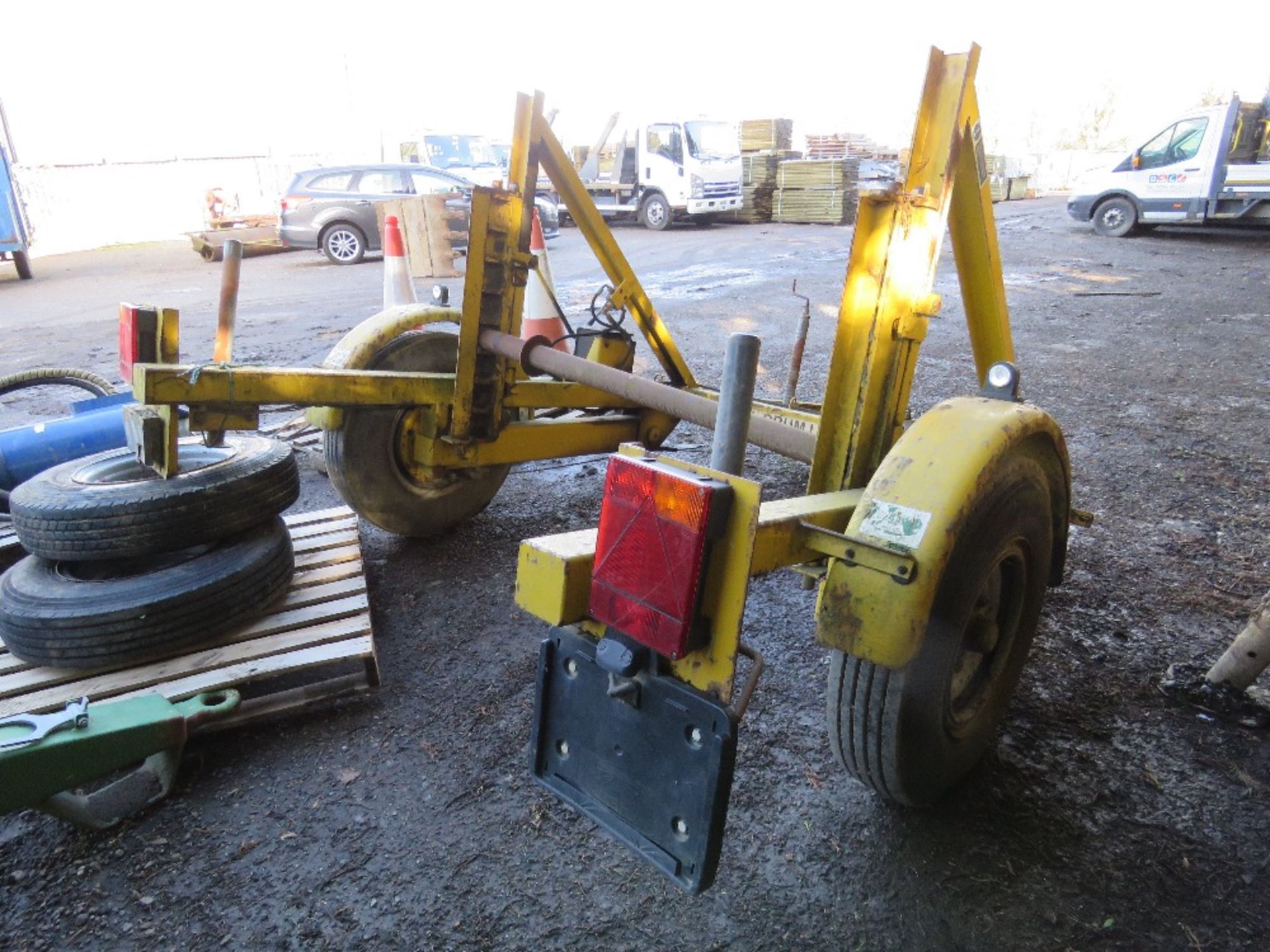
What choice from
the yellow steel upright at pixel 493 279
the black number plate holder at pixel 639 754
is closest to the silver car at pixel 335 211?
the yellow steel upright at pixel 493 279

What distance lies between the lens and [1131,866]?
193 centimetres

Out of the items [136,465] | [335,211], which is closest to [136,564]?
[136,465]

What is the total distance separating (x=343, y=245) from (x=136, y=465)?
1224 cm

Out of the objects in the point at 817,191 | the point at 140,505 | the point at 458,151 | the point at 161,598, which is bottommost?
the point at 161,598

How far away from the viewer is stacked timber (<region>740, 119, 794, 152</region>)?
21250mm

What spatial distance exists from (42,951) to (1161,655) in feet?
10.5

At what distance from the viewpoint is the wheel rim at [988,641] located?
2.04 meters

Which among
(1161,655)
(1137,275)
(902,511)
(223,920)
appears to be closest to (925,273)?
(902,511)

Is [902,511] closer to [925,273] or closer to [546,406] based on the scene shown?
[925,273]

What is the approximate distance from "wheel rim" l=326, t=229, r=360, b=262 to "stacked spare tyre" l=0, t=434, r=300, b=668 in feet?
40.1

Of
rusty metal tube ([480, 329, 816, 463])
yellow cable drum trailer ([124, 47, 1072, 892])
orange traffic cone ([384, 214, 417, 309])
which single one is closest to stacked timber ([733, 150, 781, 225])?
orange traffic cone ([384, 214, 417, 309])

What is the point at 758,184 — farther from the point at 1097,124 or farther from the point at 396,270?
the point at 1097,124

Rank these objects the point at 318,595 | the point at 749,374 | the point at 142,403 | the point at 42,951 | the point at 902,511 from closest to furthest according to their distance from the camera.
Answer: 1. the point at 749,374
2. the point at 902,511
3. the point at 42,951
4. the point at 142,403
5. the point at 318,595

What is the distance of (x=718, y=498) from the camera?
122 centimetres
